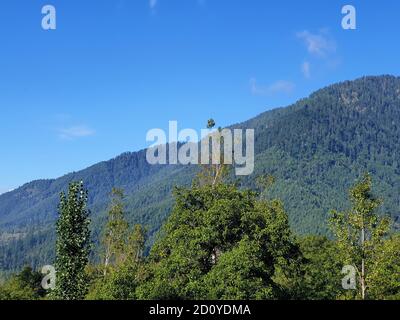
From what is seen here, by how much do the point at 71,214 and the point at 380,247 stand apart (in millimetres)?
24649

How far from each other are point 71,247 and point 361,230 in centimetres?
2314

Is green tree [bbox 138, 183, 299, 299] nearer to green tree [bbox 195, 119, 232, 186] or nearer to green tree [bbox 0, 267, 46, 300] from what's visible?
green tree [bbox 195, 119, 232, 186]

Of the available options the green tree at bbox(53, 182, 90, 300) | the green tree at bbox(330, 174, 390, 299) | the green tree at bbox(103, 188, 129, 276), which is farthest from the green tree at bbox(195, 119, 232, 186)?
the green tree at bbox(103, 188, 129, 276)

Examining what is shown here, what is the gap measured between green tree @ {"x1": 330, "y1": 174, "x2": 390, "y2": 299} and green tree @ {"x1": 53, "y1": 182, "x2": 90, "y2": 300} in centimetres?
2035

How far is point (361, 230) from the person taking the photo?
129ft

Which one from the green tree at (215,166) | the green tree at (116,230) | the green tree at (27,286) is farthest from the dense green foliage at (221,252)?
the green tree at (27,286)

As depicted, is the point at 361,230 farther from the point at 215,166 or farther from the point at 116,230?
the point at 116,230

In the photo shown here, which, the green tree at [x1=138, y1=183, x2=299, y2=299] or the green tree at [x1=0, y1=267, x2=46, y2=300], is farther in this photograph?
the green tree at [x1=0, y1=267, x2=46, y2=300]

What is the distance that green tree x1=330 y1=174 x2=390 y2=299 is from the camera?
38.8 meters

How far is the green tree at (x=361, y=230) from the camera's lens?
127 ft

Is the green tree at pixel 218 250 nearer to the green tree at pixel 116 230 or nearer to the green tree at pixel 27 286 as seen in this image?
the green tree at pixel 116 230

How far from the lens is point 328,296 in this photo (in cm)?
5628

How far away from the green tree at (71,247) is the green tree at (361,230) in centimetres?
2035
